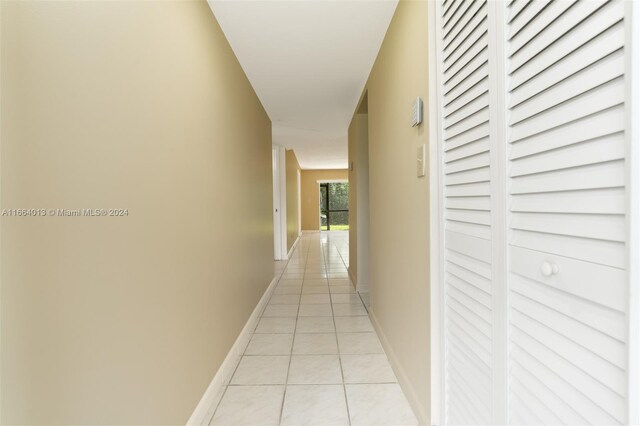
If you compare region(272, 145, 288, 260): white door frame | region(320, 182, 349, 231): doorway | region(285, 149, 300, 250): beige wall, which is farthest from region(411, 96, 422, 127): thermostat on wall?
region(320, 182, 349, 231): doorway

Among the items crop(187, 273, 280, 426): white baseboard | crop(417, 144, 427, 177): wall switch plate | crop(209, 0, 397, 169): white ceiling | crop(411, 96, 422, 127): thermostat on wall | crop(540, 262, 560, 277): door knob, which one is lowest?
crop(187, 273, 280, 426): white baseboard

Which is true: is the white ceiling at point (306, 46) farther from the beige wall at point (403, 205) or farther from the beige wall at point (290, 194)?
the beige wall at point (290, 194)

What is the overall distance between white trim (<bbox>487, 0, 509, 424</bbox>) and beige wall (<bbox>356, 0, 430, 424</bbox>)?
54 cm

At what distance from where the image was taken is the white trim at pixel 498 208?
2.89 ft

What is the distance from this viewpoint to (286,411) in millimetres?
1760

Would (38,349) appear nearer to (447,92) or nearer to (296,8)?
(447,92)

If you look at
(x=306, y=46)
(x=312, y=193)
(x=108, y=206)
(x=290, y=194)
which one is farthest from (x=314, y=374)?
(x=312, y=193)

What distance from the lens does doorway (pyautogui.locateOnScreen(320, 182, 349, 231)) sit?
13.1 metres

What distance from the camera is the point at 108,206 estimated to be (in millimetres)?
1007

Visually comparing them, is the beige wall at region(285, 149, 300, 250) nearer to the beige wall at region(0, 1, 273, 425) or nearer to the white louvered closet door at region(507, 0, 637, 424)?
the beige wall at region(0, 1, 273, 425)

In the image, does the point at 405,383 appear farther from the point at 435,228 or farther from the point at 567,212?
the point at 567,212

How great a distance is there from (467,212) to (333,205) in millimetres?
12065

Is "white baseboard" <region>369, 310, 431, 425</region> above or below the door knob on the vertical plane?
below

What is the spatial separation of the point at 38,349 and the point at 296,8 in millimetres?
1972
